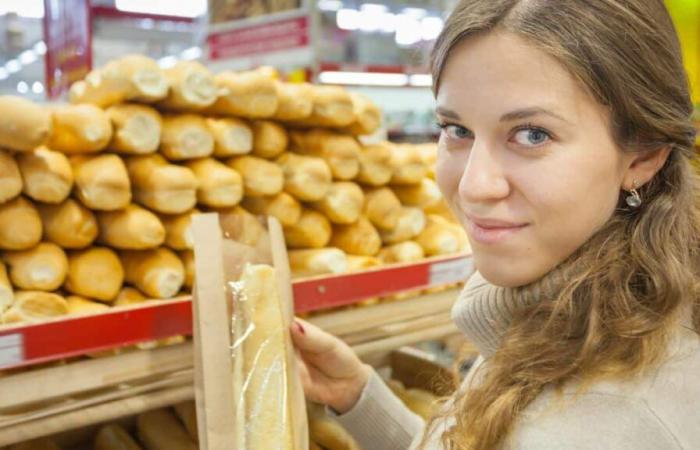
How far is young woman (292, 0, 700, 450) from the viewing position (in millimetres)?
785

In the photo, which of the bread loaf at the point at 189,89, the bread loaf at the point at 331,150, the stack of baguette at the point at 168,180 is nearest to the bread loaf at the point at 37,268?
the stack of baguette at the point at 168,180

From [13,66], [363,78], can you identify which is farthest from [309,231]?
[13,66]

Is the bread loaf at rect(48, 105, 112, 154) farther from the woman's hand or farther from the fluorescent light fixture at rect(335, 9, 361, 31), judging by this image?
the fluorescent light fixture at rect(335, 9, 361, 31)

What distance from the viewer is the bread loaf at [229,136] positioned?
1475mm

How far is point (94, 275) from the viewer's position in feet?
4.23

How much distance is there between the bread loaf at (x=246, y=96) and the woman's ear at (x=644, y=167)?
836 mm

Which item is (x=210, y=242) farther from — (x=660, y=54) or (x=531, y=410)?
(x=660, y=54)

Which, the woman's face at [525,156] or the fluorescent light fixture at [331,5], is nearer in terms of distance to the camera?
the woman's face at [525,156]

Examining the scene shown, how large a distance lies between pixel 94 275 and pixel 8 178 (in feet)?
0.74

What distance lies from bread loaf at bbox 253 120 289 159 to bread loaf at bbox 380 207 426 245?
1.21ft

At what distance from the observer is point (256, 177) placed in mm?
1492

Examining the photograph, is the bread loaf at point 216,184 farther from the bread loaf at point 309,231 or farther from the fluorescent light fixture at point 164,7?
the fluorescent light fixture at point 164,7

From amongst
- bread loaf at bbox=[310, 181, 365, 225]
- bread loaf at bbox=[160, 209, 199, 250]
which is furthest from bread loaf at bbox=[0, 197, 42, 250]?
bread loaf at bbox=[310, 181, 365, 225]

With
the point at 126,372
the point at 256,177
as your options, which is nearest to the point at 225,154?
the point at 256,177
